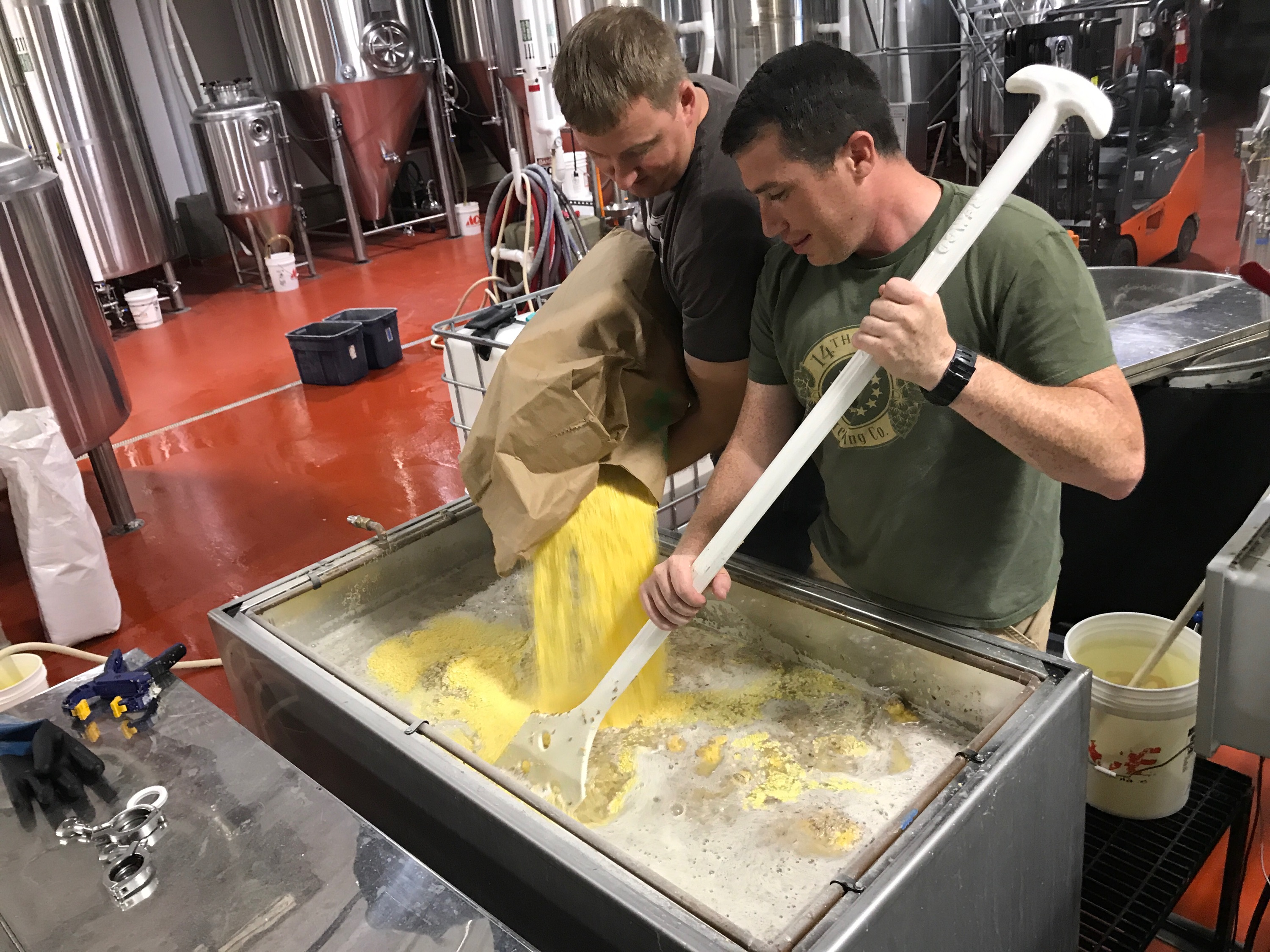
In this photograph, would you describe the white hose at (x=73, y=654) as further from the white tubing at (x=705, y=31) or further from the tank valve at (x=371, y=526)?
the white tubing at (x=705, y=31)

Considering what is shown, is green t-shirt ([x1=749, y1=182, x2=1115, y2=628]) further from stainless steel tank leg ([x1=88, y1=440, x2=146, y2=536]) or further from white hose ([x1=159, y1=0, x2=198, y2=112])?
white hose ([x1=159, y1=0, x2=198, y2=112])

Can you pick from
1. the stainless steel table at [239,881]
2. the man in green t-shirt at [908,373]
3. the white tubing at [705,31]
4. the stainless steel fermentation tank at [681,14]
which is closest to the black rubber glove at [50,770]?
the stainless steel table at [239,881]

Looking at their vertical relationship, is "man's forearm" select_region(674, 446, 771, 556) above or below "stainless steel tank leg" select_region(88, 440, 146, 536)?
above

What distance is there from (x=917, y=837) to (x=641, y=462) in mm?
674

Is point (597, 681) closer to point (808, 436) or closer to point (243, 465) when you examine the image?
point (808, 436)

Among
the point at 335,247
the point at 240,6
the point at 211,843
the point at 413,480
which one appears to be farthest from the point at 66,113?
the point at 211,843

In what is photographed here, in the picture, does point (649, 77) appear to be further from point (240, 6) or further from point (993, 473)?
point (240, 6)

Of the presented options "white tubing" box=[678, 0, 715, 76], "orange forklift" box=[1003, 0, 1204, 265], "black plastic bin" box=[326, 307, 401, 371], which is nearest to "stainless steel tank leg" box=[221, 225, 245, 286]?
"black plastic bin" box=[326, 307, 401, 371]

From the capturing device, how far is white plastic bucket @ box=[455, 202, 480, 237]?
6.70 meters

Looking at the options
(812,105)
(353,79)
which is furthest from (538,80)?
(812,105)

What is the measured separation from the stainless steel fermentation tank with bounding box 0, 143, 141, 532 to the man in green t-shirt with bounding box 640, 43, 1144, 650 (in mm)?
2214

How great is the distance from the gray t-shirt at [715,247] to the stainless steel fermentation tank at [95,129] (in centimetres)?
469

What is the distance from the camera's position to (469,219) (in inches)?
265

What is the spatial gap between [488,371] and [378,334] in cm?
224
